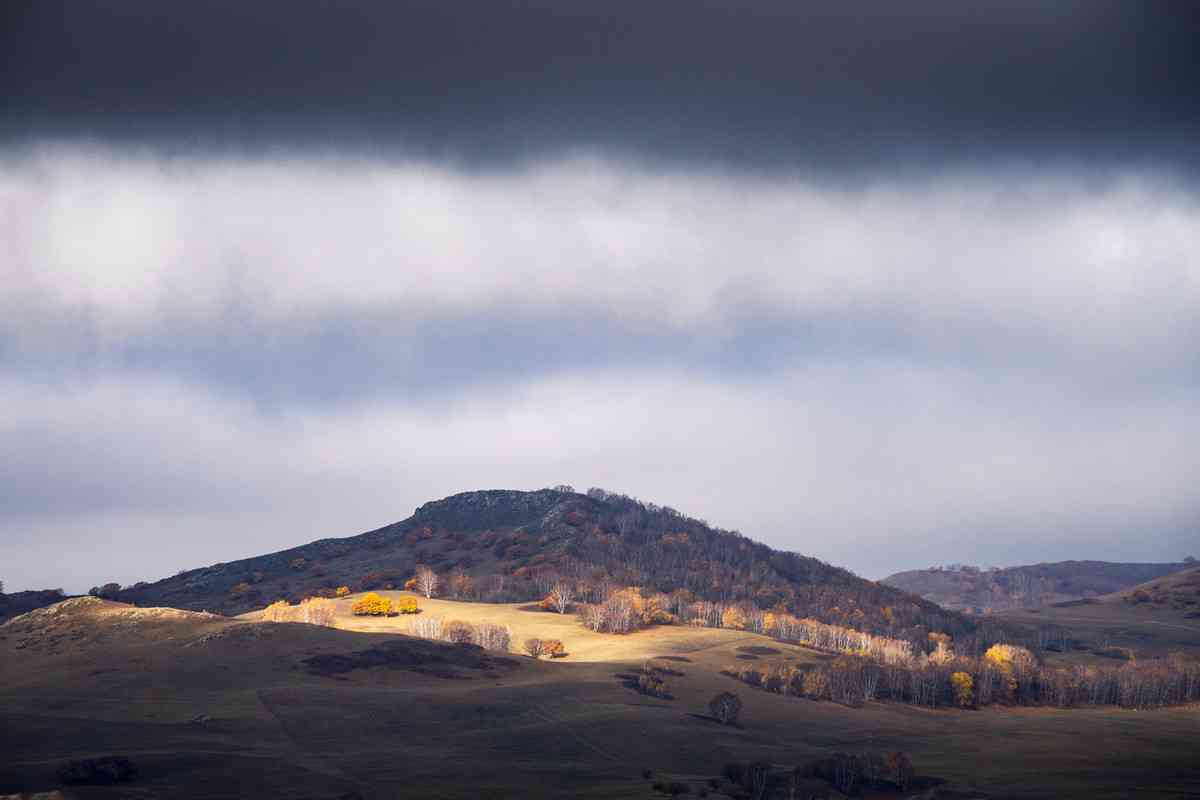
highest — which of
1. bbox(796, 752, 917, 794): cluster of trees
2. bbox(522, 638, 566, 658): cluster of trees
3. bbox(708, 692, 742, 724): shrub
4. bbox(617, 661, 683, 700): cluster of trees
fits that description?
bbox(522, 638, 566, 658): cluster of trees

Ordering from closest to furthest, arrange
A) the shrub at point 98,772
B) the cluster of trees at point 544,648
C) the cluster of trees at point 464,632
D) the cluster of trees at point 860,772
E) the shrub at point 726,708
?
the shrub at point 98,772, the cluster of trees at point 860,772, the shrub at point 726,708, the cluster of trees at point 544,648, the cluster of trees at point 464,632

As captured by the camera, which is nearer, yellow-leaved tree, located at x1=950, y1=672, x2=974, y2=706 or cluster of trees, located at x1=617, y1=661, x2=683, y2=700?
cluster of trees, located at x1=617, y1=661, x2=683, y2=700

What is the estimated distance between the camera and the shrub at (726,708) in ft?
351

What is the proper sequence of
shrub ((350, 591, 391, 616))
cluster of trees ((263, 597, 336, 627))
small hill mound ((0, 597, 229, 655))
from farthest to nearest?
shrub ((350, 591, 391, 616)), cluster of trees ((263, 597, 336, 627)), small hill mound ((0, 597, 229, 655))

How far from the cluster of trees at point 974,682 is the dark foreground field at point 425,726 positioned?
5.11 meters

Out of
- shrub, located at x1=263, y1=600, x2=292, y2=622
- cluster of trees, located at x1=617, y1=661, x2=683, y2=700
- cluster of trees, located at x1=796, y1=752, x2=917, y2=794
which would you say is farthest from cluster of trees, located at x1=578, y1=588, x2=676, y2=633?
cluster of trees, located at x1=796, y1=752, x2=917, y2=794

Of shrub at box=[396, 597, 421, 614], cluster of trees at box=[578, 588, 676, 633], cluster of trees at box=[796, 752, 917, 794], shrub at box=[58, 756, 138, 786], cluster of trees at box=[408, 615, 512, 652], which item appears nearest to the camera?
shrub at box=[58, 756, 138, 786]

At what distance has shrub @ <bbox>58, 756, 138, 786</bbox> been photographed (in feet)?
224

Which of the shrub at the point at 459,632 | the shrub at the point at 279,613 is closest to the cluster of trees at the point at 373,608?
the shrub at the point at 279,613

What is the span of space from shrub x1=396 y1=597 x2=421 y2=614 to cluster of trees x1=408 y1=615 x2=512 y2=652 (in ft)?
54.1

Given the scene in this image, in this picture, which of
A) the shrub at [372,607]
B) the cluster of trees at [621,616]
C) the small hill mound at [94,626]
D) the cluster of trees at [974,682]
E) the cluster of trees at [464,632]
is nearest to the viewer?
the small hill mound at [94,626]

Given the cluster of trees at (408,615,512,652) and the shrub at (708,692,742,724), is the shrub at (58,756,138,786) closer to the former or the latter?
the shrub at (708,692,742,724)

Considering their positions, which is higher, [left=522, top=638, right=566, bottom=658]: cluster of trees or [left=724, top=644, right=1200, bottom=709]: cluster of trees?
[left=522, top=638, right=566, bottom=658]: cluster of trees

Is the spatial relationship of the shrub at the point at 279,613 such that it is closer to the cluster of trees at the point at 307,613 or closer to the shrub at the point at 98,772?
the cluster of trees at the point at 307,613
